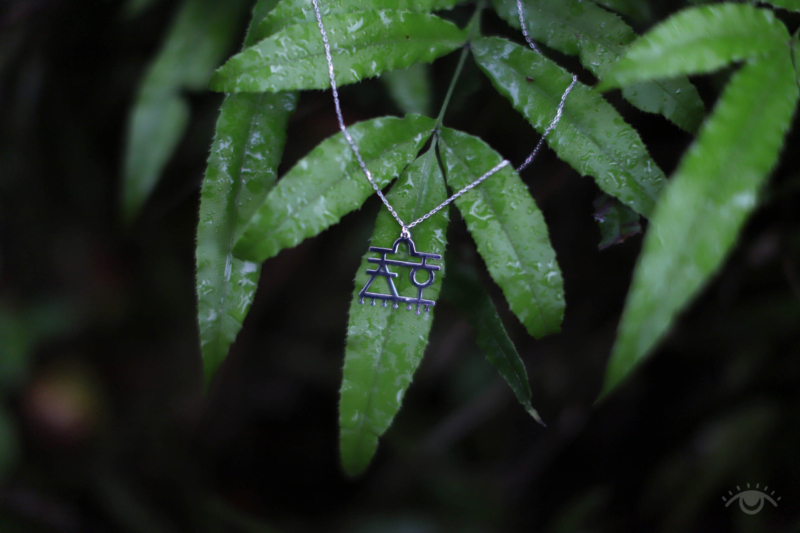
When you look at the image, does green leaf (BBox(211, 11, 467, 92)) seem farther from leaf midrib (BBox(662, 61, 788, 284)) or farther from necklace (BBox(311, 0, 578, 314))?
leaf midrib (BBox(662, 61, 788, 284))

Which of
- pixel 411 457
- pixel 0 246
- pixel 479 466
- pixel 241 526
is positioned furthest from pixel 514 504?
pixel 0 246

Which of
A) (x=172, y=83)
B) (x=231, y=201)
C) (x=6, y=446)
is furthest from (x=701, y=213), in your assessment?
(x=6, y=446)

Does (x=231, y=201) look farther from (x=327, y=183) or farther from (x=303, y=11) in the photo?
(x=303, y=11)

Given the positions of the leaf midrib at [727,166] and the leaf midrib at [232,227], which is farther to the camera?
the leaf midrib at [232,227]

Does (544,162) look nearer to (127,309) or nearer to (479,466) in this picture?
(479,466)

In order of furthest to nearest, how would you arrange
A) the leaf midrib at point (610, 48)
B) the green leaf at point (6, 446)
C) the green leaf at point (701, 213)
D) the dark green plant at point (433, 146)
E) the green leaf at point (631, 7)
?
the green leaf at point (6, 446) → the green leaf at point (631, 7) → the leaf midrib at point (610, 48) → the dark green plant at point (433, 146) → the green leaf at point (701, 213)

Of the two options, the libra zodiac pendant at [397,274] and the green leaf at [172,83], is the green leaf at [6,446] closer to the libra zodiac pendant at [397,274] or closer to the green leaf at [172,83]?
the green leaf at [172,83]

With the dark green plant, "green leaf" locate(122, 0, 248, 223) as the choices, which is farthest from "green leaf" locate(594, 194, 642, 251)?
A: "green leaf" locate(122, 0, 248, 223)

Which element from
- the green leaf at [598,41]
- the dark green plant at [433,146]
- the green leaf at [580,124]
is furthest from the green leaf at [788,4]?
the green leaf at [580,124]
